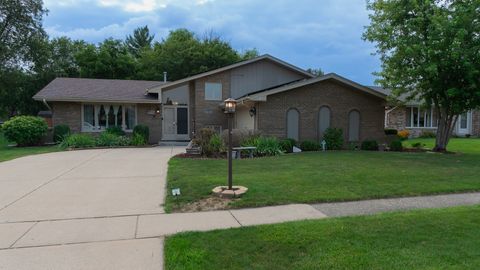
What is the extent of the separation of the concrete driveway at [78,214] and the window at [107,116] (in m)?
9.01

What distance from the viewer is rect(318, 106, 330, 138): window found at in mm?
16672

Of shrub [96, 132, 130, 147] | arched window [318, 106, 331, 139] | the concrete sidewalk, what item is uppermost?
arched window [318, 106, 331, 139]

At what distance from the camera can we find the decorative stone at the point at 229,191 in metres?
6.48

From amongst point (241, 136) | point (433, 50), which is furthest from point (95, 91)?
point (433, 50)

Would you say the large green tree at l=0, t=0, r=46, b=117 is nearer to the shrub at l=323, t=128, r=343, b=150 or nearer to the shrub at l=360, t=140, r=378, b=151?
the shrub at l=323, t=128, r=343, b=150

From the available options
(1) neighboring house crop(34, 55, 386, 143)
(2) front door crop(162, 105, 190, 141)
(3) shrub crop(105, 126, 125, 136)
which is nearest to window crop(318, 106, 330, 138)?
A: (1) neighboring house crop(34, 55, 386, 143)

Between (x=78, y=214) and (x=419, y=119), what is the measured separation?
2535 cm

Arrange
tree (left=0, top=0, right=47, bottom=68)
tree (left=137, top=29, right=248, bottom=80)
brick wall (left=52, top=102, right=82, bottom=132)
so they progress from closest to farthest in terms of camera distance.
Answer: brick wall (left=52, top=102, right=82, bottom=132), tree (left=0, top=0, right=47, bottom=68), tree (left=137, top=29, right=248, bottom=80)

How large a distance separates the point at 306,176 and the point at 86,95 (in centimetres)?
1522

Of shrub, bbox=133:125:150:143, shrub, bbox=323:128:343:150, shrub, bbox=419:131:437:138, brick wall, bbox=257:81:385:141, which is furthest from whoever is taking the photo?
shrub, bbox=419:131:437:138

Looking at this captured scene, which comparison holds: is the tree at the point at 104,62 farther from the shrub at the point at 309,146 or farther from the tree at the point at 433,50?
the tree at the point at 433,50

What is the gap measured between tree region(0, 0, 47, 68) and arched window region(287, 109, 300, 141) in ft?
88.8

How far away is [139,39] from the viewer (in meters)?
52.1

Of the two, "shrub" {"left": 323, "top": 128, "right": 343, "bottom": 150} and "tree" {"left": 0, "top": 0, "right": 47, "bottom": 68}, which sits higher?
"tree" {"left": 0, "top": 0, "right": 47, "bottom": 68}
